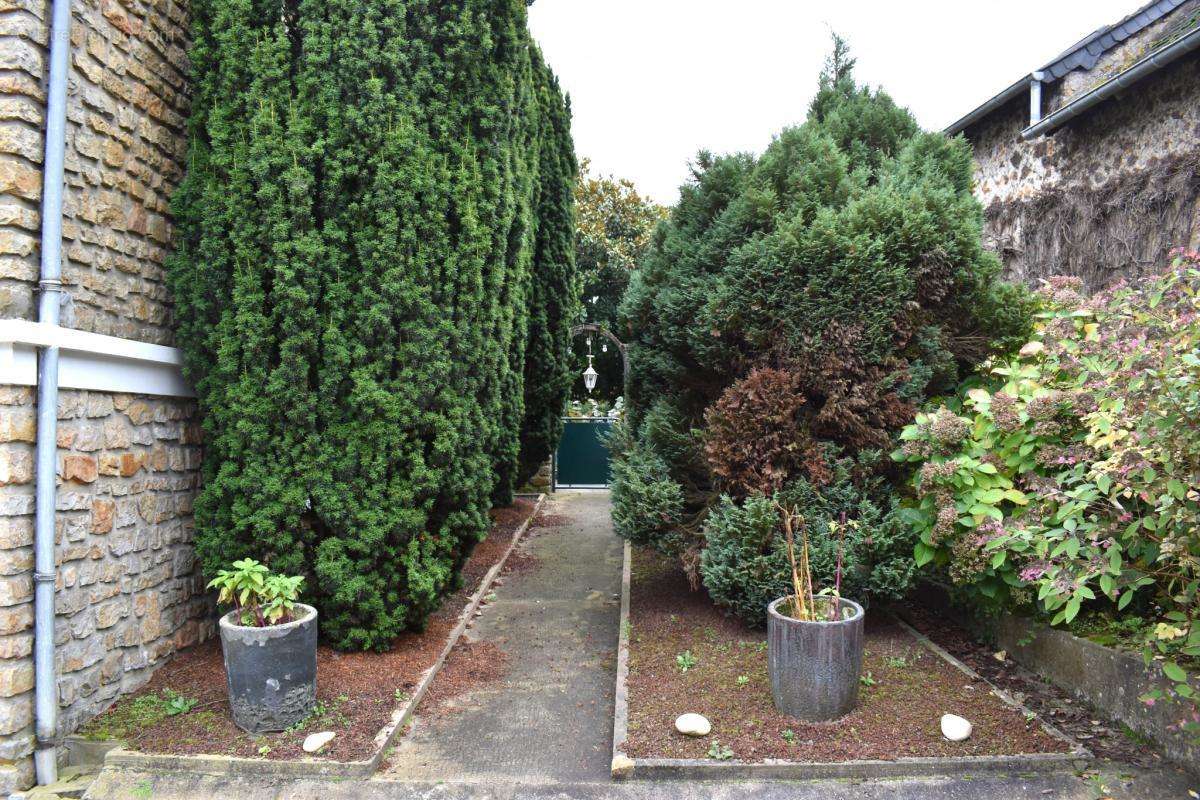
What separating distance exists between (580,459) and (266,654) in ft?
33.3

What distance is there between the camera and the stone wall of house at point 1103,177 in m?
6.20

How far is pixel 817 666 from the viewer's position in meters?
3.56

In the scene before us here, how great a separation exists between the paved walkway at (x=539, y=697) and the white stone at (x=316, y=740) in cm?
33

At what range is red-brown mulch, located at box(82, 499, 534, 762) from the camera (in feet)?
11.4

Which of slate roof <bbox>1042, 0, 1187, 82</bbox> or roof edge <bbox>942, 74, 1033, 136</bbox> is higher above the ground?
slate roof <bbox>1042, 0, 1187, 82</bbox>

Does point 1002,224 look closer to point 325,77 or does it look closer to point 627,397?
point 627,397

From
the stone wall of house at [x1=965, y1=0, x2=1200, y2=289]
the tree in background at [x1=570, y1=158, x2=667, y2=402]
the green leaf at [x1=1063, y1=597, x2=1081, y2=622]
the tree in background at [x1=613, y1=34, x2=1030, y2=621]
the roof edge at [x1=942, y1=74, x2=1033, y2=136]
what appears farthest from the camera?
the tree in background at [x1=570, y1=158, x2=667, y2=402]

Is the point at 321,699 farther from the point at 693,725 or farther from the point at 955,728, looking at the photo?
the point at 955,728

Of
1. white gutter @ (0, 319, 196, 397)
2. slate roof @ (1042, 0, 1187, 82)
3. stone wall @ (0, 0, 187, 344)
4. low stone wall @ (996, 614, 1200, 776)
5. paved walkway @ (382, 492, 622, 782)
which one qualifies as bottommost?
paved walkway @ (382, 492, 622, 782)

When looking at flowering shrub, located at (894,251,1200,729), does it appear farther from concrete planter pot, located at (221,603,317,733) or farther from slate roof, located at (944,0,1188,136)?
slate roof, located at (944,0,1188,136)

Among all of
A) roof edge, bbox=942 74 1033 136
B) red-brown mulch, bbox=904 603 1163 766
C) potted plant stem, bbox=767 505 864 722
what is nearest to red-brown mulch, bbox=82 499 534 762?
potted plant stem, bbox=767 505 864 722

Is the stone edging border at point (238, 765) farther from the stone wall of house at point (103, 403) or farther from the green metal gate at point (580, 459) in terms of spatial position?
the green metal gate at point (580, 459)

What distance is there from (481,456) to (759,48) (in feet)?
23.3

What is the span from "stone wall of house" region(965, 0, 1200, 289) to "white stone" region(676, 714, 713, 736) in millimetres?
5785
